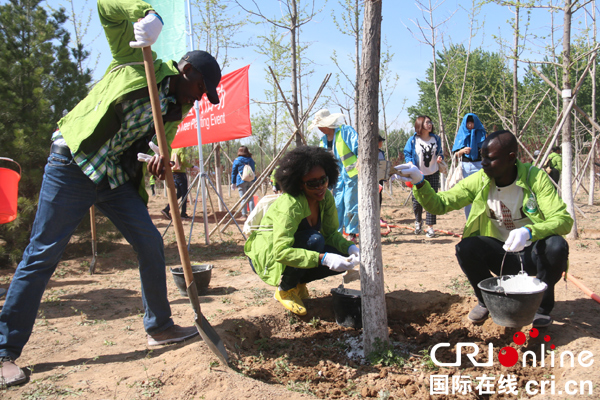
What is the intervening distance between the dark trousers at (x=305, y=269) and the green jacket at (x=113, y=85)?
4.70 feet

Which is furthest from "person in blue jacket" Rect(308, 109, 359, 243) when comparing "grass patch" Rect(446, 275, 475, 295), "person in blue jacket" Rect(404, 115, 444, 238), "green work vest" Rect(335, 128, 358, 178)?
"grass patch" Rect(446, 275, 475, 295)

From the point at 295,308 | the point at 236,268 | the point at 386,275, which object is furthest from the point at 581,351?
the point at 236,268

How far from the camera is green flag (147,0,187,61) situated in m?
5.75

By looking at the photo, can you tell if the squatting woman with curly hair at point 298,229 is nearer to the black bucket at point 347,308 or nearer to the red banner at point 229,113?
the black bucket at point 347,308

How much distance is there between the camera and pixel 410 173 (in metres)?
2.79

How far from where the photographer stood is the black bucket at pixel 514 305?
227 centimetres

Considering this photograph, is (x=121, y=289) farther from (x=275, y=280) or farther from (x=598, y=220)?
(x=598, y=220)

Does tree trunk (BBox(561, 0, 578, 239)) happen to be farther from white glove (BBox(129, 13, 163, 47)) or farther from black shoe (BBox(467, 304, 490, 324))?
white glove (BBox(129, 13, 163, 47))

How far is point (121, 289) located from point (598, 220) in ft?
27.5

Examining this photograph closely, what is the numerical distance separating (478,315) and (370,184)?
127cm

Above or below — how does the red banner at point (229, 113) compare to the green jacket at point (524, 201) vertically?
above

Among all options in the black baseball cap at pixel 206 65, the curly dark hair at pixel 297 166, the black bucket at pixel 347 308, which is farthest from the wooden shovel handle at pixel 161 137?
the black bucket at pixel 347 308

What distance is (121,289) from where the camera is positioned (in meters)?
4.40

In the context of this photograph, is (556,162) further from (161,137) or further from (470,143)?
(161,137)
